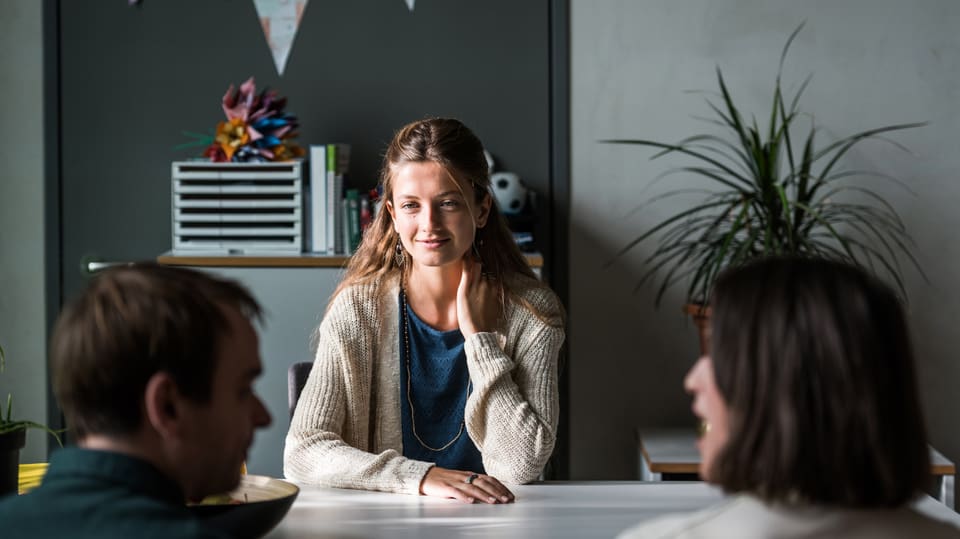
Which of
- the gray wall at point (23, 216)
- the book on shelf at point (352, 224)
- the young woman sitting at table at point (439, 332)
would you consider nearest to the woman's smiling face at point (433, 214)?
the young woman sitting at table at point (439, 332)

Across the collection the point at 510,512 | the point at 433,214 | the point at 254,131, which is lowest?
the point at 510,512

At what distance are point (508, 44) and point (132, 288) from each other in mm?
2378

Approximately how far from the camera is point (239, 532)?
133cm

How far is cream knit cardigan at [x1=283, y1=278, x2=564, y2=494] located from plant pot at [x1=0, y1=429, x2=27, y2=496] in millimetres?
476

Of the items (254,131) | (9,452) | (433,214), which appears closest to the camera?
(9,452)

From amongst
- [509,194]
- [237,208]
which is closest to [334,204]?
[237,208]

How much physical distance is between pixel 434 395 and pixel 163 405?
1.18 meters

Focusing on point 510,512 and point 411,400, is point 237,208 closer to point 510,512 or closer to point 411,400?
point 411,400

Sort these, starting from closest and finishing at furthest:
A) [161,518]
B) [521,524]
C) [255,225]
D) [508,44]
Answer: [161,518] → [521,524] → [255,225] → [508,44]

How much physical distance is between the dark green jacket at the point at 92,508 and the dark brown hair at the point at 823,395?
0.47 m

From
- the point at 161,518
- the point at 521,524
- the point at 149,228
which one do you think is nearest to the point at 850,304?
the point at 161,518

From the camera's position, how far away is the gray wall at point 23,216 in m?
3.24

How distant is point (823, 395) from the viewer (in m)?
0.89

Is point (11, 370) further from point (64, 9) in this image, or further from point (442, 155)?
point (442, 155)
